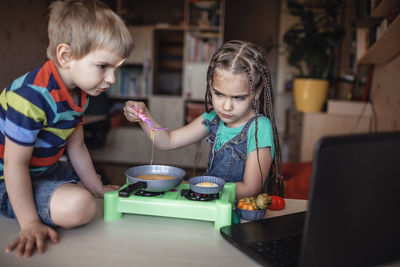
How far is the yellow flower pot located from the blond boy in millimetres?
2362

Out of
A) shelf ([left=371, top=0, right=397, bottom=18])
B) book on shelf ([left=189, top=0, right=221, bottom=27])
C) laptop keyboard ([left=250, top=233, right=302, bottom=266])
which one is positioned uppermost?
book on shelf ([left=189, top=0, right=221, bottom=27])

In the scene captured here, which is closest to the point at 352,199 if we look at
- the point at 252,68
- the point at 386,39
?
the point at 252,68

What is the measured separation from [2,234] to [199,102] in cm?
376

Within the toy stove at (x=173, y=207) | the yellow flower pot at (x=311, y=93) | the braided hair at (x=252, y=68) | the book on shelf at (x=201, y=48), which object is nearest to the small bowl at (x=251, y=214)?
the toy stove at (x=173, y=207)

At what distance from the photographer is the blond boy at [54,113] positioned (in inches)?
31.0

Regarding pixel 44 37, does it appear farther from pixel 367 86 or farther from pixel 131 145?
pixel 367 86

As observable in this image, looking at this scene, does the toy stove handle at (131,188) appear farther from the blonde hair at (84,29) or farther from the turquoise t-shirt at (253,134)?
the turquoise t-shirt at (253,134)

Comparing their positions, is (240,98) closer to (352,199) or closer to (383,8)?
(352,199)

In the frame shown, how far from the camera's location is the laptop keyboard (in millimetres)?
642

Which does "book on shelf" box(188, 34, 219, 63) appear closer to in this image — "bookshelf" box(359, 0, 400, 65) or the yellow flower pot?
the yellow flower pot

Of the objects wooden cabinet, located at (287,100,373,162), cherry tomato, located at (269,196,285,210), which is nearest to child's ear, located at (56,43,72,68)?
cherry tomato, located at (269,196,285,210)

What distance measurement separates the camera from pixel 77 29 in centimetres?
85

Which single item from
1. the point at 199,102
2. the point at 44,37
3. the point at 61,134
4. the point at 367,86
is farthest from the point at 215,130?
the point at 199,102

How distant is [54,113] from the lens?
0.86m
